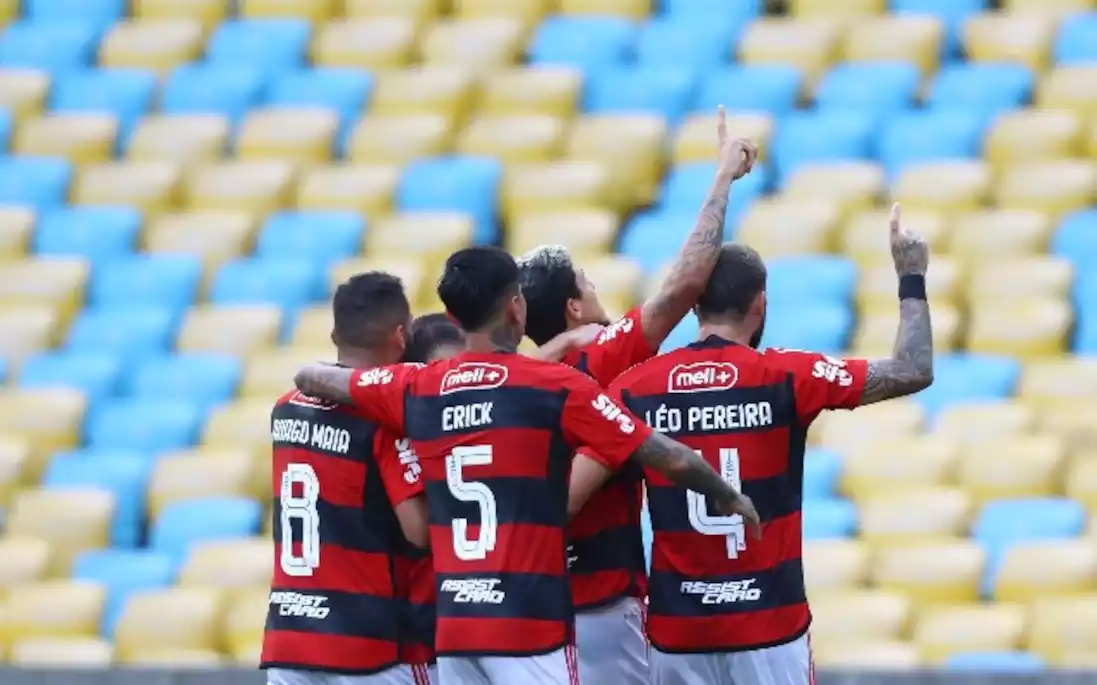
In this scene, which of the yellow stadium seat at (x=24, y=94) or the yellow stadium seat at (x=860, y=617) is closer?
the yellow stadium seat at (x=860, y=617)

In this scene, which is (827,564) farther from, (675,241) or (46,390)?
(46,390)

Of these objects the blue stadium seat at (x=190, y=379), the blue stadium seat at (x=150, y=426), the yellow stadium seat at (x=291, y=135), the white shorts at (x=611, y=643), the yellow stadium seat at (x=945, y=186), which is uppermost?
the yellow stadium seat at (x=291, y=135)

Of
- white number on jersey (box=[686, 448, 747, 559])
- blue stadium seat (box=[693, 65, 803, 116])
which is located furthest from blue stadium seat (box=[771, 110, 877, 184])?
white number on jersey (box=[686, 448, 747, 559])

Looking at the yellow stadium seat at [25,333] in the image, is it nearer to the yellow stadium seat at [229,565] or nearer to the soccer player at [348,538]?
the yellow stadium seat at [229,565]

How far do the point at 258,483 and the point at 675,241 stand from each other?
249cm

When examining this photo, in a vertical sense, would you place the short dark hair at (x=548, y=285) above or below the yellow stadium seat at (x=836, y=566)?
above

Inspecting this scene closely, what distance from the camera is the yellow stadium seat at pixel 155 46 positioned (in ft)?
46.2

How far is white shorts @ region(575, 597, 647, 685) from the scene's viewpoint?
672 centimetres

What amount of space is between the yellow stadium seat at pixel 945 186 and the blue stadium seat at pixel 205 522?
3657mm

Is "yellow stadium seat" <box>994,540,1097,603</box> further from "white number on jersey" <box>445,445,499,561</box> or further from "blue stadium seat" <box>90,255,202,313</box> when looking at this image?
"blue stadium seat" <box>90,255,202,313</box>

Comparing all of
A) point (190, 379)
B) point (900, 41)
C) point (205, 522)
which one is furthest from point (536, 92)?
point (205, 522)

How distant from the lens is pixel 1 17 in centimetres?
1470

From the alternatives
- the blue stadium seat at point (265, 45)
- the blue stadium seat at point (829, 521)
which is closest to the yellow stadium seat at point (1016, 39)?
the blue stadium seat at point (829, 521)

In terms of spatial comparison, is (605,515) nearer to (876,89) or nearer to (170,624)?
(170,624)
